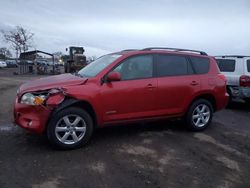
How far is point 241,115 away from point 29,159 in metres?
6.44

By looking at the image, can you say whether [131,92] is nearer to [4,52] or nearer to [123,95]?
[123,95]

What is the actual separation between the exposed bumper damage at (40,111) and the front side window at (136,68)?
1219 millimetres

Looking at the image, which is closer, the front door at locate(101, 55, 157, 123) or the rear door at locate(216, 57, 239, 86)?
the front door at locate(101, 55, 157, 123)

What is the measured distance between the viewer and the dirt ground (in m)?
3.90

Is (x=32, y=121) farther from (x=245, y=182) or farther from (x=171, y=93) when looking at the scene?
(x=245, y=182)

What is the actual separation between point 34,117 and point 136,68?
82.4 inches

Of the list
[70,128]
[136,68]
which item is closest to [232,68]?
[136,68]

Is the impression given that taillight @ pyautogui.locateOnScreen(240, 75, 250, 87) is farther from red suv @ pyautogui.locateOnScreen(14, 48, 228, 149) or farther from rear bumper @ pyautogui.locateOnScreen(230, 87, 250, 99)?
red suv @ pyautogui.locateOnScreen(14, 48, 228, 149)

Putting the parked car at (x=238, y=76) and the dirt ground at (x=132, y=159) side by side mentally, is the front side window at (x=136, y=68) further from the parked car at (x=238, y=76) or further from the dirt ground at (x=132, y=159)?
the parked car at (x=238, y=76)

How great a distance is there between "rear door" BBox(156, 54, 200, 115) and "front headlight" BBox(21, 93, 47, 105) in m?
2.22

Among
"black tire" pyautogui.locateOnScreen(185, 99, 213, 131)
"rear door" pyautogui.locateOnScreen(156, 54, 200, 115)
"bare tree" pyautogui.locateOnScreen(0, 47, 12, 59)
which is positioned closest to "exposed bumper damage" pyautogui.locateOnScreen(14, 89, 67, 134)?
"rear door" pyautogui.locateOnScreen(156, 54, 200, 115)

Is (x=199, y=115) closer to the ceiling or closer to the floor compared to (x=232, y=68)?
closer to the floor

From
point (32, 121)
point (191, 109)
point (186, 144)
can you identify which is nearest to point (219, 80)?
point (191, 109)

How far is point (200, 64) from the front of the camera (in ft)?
21.4
